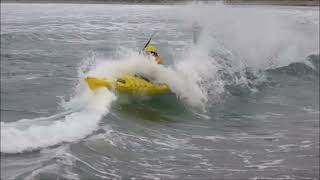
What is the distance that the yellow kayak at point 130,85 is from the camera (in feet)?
49.0

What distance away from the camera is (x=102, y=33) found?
4378 cm

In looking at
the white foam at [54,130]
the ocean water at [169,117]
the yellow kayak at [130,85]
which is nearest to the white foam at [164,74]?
the ocean water at [169,117]

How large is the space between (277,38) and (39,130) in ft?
76.5

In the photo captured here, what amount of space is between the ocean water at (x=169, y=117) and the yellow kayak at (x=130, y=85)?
22 centimetres

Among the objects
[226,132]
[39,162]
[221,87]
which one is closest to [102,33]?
[221,87]

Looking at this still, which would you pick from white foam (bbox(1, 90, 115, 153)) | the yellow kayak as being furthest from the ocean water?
the yellow kayak

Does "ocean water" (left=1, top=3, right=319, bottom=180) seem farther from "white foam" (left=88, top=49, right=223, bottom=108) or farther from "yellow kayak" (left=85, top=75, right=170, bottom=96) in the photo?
"yellow kayak" (left=85, top=75, right=170, bottom=96)

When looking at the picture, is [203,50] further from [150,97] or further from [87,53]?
[150,97]

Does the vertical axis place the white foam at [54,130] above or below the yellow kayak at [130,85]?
below

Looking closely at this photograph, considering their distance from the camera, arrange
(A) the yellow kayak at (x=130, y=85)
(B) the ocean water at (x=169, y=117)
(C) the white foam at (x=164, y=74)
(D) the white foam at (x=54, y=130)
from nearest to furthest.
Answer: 1. (B) the ocean water at (x=169, y=117)
2. (D) the white foam at (x=54, y=130)
3. (A) the yellow kayak at (x=130, y=85)
4. (C) the white foam at (x=164, y=74)

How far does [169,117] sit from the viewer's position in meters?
15.0

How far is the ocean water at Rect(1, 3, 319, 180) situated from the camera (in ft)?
31.8

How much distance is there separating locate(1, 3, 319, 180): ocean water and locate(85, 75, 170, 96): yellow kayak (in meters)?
0.22

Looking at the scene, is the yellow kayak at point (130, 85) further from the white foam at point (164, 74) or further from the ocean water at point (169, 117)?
the white foam at point (164, 74)
